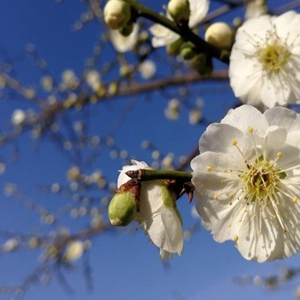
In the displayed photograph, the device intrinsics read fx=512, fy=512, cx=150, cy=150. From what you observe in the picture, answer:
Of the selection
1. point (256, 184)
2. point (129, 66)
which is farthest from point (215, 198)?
point (129, 66)

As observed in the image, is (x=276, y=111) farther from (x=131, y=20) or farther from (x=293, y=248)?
(x=131, y=20)

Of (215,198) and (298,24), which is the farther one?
(298,24)

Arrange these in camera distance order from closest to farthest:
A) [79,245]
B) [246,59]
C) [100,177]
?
[246,59], [100,177], [79,245]

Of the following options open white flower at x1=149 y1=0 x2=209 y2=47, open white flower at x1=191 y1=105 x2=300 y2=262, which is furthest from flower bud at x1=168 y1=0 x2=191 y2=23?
open white flower at x1=191 y1=105 x2=300 y2=262

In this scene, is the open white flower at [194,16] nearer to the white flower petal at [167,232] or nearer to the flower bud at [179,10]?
the flower bud at [179,10]

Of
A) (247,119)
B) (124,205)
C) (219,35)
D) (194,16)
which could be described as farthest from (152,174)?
(194,16)

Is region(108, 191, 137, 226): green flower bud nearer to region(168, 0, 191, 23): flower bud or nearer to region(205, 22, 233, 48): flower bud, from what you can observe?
region(168, 0, 191, 23): flower bud
